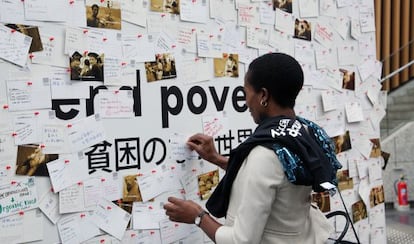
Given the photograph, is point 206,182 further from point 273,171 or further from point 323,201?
point 323,201

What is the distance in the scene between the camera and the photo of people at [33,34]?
1631 mm

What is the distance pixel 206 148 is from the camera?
2.10 meters

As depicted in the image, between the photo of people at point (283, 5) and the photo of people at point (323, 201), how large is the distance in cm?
102

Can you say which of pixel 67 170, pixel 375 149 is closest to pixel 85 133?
pixel 67 170

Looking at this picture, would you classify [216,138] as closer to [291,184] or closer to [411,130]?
[291,184]

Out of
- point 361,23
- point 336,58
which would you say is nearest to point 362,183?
point 336,58

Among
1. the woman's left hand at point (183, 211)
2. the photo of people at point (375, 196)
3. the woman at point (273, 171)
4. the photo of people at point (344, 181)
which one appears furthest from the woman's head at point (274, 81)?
the photo of people at point (375, 196)

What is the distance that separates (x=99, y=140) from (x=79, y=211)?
274mm

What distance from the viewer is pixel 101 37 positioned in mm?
1831

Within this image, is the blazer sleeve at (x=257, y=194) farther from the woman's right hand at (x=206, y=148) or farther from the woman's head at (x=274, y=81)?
the woman's right hand at (x=206, y=148)

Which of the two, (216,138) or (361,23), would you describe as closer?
(216,138)

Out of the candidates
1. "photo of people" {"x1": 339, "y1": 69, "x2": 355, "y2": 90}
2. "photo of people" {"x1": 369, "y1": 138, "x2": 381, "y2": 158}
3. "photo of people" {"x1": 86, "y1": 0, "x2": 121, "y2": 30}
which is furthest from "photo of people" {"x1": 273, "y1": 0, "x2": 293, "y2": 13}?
"photo of people" {"x1": 369, "y1": 138, "x2": 381, "y2": 158}

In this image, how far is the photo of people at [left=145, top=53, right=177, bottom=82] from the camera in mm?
1972

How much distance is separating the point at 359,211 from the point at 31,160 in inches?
77.3
